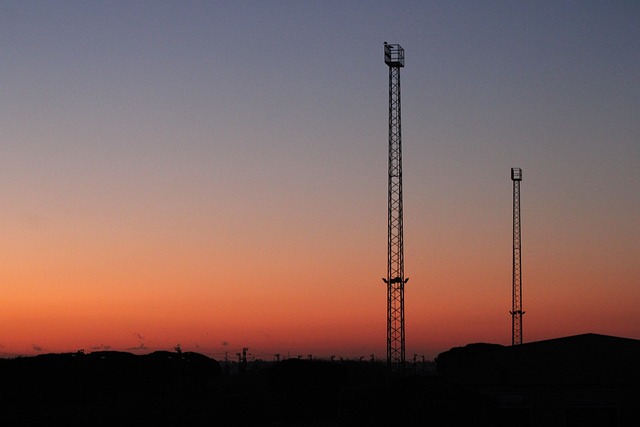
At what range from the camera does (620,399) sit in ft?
129

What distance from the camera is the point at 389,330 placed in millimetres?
49375

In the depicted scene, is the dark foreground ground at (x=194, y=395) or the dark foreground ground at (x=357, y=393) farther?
the dark foreground ground at (x=357, y=393)

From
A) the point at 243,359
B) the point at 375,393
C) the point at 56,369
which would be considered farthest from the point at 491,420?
the point at 243,359

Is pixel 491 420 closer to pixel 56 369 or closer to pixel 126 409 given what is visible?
pixel 126 409

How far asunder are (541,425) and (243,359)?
160ft

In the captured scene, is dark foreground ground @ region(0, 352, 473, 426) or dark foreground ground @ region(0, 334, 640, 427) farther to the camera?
dark foreground ground @ region(0, 334, 640, 427)

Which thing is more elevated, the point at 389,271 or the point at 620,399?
the point at 389,271

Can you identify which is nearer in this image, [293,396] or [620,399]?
[620,399]

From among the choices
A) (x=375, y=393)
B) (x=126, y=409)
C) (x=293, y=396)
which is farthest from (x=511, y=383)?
(x=293, y=396)

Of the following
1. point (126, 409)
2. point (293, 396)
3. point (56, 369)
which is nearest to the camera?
point (126, 409)

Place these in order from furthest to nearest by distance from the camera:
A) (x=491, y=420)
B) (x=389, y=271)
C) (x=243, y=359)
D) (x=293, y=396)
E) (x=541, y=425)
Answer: (x=243, y=359)
(x=293, y=396)
(x=389, y=271)
(x=541, y=425)
(x=491, y=420)

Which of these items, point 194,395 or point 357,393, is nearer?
point 357,393

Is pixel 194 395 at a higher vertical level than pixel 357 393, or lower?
lower

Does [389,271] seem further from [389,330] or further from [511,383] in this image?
[511,383]
